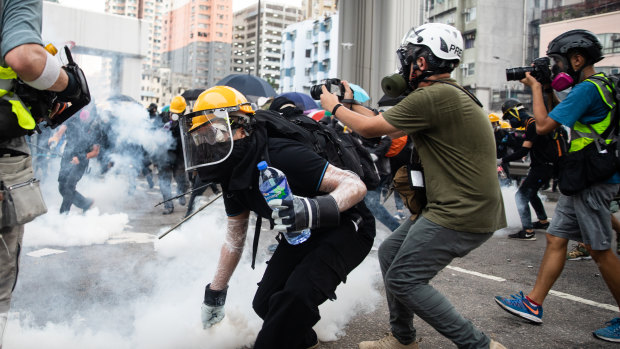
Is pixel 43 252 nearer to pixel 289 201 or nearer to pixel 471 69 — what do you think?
pixel 289 201

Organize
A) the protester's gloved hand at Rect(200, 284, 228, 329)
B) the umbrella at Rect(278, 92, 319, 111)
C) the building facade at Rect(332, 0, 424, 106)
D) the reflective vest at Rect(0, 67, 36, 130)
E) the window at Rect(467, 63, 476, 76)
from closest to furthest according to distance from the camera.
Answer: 1. the reflective vest at Rect(0, 67, 36, 130)
2. the protester's gloved hand at Rect(200, 284, 228, 329)
3. the umbrella at Rect(278, 92, 319, 111)
4. the building facade at Rect(332, 0, 424, 106)
5. the window at Rect(467, 63, 476, 76)

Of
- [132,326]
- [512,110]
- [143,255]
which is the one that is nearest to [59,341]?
[132,326]

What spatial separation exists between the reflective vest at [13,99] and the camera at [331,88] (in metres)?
1.44

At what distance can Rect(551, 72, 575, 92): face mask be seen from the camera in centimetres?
361

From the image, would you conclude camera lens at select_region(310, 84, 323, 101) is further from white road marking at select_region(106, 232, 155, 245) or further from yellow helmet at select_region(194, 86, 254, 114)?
white road marking at select_region(106, 232, 155, 245)

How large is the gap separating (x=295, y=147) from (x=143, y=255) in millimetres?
3553

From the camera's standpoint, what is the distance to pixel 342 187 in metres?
2.41

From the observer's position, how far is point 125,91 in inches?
862

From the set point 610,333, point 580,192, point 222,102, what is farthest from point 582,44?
point 222,102

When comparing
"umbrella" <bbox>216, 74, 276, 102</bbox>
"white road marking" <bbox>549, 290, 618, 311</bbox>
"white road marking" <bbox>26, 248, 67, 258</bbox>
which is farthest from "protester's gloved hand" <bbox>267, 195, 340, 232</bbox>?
"umbrella" <bbox>216, 74, 276, 102</bbox>

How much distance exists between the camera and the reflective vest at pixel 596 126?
3.41 meters

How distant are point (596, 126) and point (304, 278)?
2.37 m

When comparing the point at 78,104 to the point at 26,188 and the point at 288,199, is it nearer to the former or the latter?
the point at 26,188

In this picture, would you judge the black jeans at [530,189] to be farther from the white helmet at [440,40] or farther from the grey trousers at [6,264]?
the grey trousers at [6,264]
